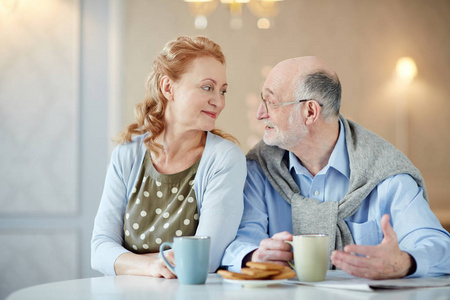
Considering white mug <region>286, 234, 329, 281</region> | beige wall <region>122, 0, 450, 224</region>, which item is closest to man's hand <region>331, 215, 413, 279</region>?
white mug <region>286, 234, 329, 281</region>

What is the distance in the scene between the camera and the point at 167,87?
1.80 metres

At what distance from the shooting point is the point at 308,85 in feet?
5.77

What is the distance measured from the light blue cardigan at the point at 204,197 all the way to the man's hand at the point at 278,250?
0.67ft

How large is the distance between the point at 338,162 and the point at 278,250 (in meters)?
0.51

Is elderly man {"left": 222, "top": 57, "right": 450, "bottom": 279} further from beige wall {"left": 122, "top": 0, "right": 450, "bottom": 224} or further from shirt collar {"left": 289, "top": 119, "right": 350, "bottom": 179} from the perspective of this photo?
beige wall {"left": 122, "top": 0, "right": 450, "bottom": 224}

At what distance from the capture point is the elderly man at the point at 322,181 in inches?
58.5

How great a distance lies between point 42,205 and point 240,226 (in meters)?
2.07

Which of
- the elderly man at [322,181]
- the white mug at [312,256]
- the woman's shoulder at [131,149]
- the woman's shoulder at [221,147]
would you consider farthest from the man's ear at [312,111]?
the white mug at [312,256]

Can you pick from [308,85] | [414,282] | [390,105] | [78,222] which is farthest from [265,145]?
[390,105]

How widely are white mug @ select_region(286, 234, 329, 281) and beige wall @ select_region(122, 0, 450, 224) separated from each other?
230cm

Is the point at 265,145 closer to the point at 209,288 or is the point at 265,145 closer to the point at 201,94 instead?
the point at 201,94

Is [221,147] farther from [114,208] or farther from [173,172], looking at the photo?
[114,208]

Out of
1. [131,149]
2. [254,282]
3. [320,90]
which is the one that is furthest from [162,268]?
[320,90]

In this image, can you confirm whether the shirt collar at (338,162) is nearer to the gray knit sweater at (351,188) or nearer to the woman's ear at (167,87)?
the gray knit sweater at (351,188)
